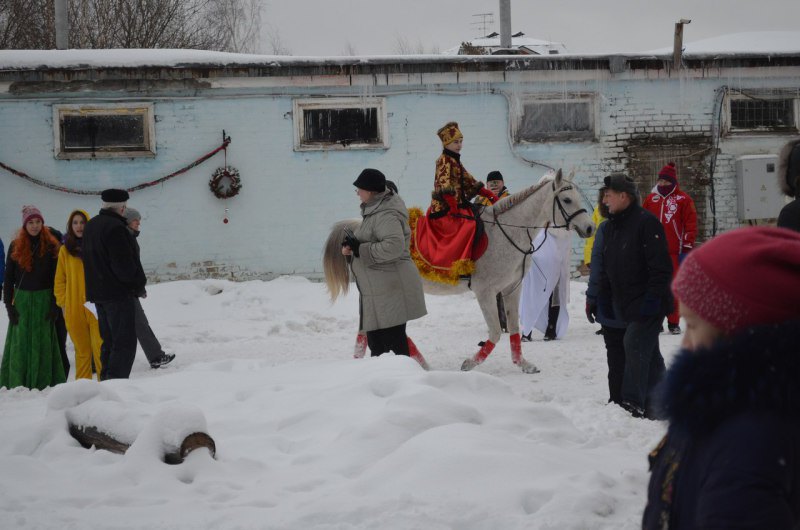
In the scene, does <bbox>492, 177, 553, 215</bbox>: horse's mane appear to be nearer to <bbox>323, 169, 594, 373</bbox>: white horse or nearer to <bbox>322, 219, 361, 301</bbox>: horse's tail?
<bbox>323, 169, 594, 373</bbox>: white horse

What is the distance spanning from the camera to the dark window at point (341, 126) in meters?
14.6

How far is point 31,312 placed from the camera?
8461 mm

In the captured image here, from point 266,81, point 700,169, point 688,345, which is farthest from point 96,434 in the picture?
point 700,169

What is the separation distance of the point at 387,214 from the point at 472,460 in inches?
135

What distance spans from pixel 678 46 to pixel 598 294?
9.79 metres

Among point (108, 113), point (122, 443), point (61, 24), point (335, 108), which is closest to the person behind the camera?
point (122, 443)

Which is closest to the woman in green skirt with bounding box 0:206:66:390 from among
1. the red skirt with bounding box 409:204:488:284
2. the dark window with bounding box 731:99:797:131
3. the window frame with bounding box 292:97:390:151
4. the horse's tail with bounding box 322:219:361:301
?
the horse's tail with bounding box 322:219:361:301

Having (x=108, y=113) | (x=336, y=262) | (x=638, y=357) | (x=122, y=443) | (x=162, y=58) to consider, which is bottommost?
(x=122, y=443)

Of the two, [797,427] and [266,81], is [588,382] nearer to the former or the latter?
[797,427]

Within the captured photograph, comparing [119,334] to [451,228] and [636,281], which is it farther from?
[636,281]

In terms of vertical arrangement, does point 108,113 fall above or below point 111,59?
below

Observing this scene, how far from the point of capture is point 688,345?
182cm

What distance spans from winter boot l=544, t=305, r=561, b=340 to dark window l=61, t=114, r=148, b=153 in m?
7.45

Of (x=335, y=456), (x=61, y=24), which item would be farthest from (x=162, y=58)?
(x=335, y=456)
